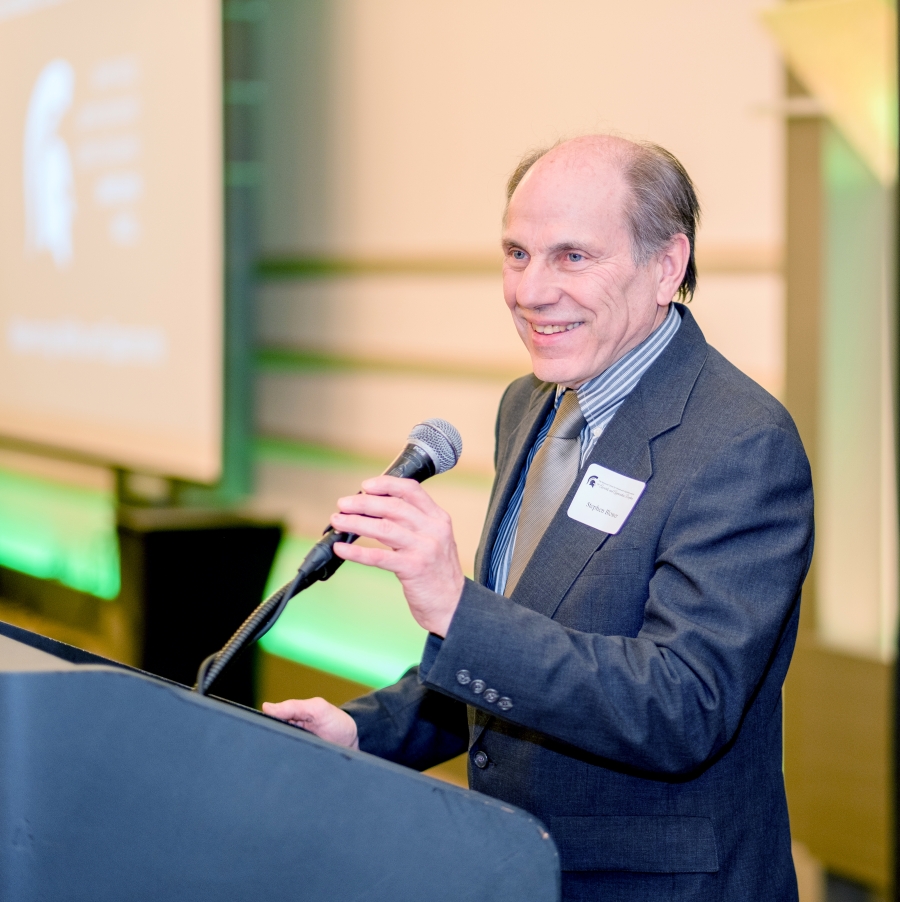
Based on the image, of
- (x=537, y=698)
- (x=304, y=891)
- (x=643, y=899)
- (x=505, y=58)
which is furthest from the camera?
(x=505, y=58)

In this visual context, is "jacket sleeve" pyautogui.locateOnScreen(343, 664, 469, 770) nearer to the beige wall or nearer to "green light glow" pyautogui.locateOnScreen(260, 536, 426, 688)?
the beige wall

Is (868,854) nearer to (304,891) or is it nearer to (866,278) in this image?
(866,278)

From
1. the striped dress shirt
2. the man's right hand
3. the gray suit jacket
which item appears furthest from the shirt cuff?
the striped dress shirt

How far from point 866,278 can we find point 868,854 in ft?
4.36

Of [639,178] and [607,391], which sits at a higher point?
[639,178]

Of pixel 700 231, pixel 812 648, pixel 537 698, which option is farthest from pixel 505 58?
pixel 537 698

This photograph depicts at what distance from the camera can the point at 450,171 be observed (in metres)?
3.49

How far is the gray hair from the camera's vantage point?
46.0 inches

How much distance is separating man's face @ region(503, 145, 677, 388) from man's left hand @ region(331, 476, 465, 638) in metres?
0.36

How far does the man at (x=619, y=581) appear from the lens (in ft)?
A: 3.12

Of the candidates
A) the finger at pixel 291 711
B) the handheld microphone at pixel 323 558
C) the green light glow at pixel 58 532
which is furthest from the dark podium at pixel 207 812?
the green light glow at pixel 58 532

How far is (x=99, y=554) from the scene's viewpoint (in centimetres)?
477

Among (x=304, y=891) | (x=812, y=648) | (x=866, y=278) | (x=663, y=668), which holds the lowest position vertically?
(x=812, y=648)

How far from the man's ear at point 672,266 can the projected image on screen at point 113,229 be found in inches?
109
